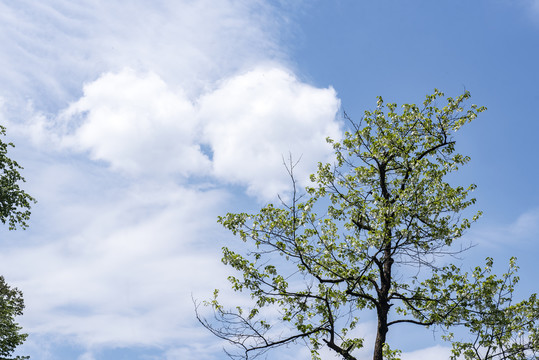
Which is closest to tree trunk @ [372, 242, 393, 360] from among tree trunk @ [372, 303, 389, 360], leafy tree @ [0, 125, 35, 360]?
tree trunk @ [372, 303, 389, 360]

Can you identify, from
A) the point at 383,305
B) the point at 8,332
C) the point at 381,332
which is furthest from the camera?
the point at 8,332

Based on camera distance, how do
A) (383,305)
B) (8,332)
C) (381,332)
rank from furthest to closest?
(8,332) < (383,305) < (381,332)

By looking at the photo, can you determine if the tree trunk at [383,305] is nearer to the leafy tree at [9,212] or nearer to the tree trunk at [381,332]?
the tree trunk at [381,332]

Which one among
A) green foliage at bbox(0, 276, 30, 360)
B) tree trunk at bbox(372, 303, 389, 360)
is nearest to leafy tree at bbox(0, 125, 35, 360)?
green foliage at bbox(0, 276, 30, 360)

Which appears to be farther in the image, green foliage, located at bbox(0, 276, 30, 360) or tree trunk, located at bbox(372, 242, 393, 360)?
green foliage, located at bbox(0, 276, 30, 360)

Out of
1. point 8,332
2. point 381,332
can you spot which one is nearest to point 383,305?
point 381,332

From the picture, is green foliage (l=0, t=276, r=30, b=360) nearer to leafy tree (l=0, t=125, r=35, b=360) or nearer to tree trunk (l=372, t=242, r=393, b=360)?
leafy tree (l=0, t=125, r=35, b=360)

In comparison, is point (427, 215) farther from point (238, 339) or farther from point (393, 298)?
point (238, 339)

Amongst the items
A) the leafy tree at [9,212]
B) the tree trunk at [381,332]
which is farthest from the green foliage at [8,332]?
the tree trunk at [381,332]

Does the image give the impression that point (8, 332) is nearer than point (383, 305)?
No

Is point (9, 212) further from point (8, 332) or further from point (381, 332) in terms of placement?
point (381, 332)

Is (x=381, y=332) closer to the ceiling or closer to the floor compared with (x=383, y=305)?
closer to the floor

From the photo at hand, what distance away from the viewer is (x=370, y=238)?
634 inches

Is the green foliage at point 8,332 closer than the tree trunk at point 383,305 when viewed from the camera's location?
No
